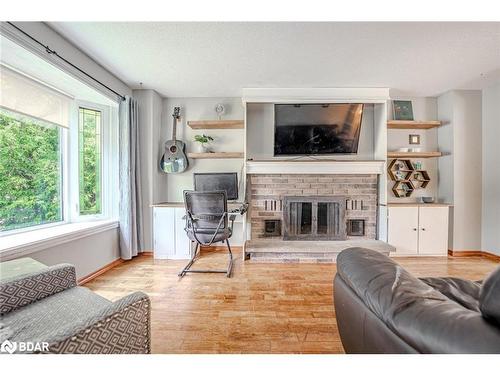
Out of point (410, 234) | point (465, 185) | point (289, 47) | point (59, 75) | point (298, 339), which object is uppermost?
point (289, 47)

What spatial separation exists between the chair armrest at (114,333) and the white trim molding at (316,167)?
242cm

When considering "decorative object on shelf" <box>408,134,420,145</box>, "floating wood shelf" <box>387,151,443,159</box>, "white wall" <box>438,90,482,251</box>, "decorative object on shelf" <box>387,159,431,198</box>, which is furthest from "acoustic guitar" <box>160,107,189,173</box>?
"white wall" <box>438,90,482,251</box>

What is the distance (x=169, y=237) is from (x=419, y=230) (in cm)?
337

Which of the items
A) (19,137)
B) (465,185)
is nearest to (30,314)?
(19,137)

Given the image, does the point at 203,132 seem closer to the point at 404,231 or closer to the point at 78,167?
the point at 78,167

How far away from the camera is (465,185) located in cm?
321

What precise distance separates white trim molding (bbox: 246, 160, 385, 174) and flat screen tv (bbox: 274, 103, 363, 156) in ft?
0.66

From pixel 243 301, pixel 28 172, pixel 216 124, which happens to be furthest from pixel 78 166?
pixel 243 301

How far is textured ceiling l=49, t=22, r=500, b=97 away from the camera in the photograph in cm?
190

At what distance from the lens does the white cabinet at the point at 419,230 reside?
3137mm

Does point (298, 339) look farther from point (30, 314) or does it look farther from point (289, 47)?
point (289, 47)

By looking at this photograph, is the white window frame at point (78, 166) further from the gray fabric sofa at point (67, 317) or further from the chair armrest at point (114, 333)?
the chair armrest at point (114, 333)

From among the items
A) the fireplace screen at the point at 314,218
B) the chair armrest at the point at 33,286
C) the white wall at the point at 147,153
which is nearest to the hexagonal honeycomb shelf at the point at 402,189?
the fireplace screen at the point at 314,218

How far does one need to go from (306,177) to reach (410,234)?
1.58 m
